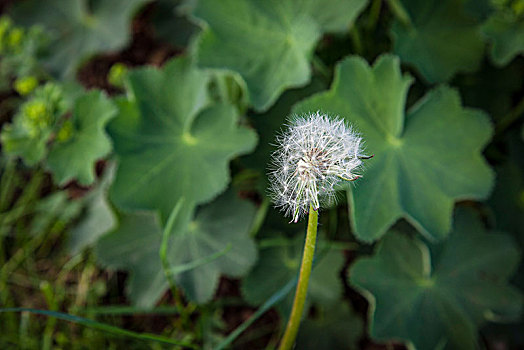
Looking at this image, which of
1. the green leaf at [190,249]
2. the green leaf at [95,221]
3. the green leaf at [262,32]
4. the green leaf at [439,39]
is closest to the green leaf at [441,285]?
the green leaf at [190,249]

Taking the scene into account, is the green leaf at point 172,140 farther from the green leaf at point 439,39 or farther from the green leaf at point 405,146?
the green leaf at point 439,39

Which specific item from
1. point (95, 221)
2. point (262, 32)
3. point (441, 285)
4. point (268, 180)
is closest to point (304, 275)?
point (268, 180)

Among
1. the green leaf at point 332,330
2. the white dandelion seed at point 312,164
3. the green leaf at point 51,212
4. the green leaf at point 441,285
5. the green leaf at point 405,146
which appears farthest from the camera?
the green leaf at point 51,212

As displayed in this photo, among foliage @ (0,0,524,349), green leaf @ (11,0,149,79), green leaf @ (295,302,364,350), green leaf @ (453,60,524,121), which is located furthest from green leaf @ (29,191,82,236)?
green leaf @ (453,60,524,121)

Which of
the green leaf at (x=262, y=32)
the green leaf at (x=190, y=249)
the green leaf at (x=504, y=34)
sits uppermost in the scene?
the green leaf at (x=262, y=32)

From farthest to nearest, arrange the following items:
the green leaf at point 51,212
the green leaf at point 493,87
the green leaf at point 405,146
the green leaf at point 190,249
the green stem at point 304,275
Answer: the green leaf at point 51,212
the green leaf at point 493,87
the green leaf at point 190,249
the green leaf at point 405,146
the green stem at point 304,275

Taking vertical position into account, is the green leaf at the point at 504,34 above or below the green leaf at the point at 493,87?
above
